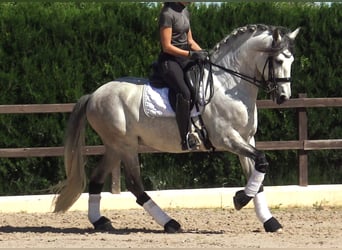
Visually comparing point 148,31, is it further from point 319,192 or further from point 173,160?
point 319,192

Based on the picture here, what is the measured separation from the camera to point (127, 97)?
9289 mm

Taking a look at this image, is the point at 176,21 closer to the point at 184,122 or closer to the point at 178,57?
the point at 178,57

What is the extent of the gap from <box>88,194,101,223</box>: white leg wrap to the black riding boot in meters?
1.15

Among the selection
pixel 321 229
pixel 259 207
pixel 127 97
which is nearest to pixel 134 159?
pixel 127 97

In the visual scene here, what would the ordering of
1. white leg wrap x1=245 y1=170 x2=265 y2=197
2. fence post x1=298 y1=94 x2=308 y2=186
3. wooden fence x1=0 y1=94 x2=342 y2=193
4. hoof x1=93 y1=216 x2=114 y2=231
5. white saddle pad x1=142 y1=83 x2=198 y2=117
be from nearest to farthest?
white leg wrap x1=245 y1=170 x2=265 y2=197, white saddle pad x1=142 y1=83 x2=198 y2=117, hoof x1=93 y1=216 x2=114 y2=231, wooden fence x1=0 y1=94 x2=342 y2=193, fence post x1=298 y1=94 x2=308 y2=186

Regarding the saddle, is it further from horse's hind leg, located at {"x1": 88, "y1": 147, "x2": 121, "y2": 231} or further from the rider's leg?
horse's hind leg, located at {"x1": 88, "y1": 147, "x2": 121, "y2": 231}

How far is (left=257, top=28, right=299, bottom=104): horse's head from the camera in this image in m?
8.79

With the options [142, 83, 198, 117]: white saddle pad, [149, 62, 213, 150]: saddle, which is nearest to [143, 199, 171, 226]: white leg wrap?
[149, 62, 213, 150]: saddle

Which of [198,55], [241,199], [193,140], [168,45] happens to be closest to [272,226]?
[241,199]

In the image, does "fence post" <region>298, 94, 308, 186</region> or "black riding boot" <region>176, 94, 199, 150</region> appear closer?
"black riding boot" <region>176, 94, 199, 150</region>

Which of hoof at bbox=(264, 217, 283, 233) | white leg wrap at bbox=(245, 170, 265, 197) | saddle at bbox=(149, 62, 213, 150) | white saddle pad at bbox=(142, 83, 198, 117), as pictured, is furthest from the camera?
white saddle pad at bbox=(142, 83, 198, 117)

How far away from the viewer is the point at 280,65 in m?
8.81

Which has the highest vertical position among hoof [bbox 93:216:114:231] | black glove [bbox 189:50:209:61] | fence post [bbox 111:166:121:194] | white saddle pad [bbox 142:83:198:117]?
black glove [bbox 189:50:209:61]

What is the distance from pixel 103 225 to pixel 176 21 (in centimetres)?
216
